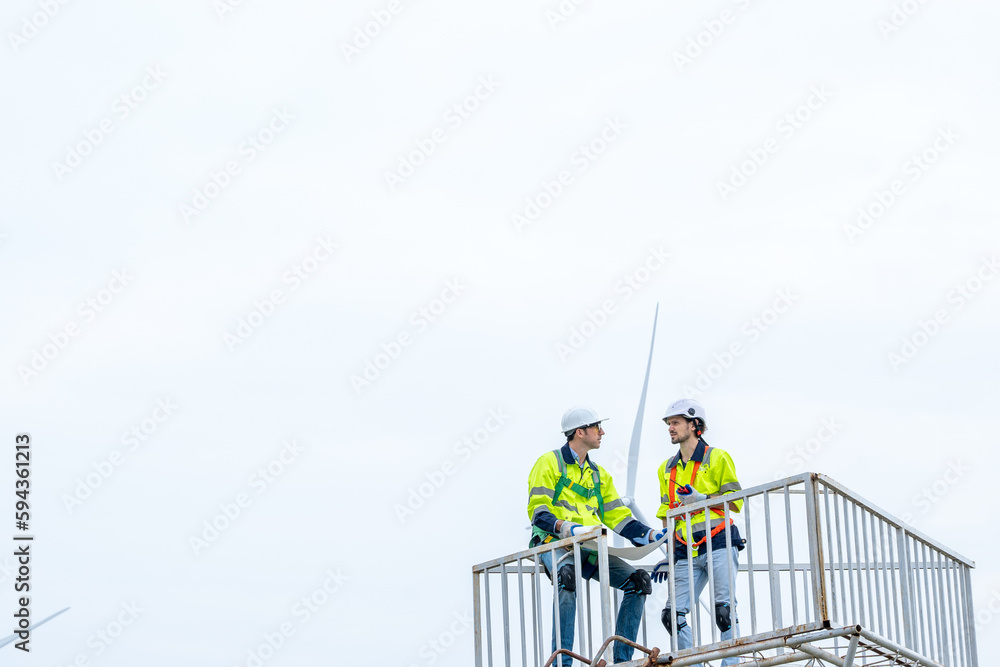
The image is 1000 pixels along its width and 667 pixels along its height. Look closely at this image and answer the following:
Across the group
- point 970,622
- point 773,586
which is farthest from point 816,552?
point 970,622

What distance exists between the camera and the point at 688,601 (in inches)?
535

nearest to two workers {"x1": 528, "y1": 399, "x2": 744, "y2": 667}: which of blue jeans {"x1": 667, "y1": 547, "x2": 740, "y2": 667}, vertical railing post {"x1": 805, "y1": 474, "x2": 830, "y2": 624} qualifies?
blue jeans {"x1": 667, "y1": 547, "x2": 740, "y2": 667}

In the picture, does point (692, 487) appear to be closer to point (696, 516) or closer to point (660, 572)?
point (696, 516)

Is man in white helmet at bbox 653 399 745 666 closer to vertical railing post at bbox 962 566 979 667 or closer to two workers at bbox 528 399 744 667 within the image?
two workers at bbox 528 399 744 667

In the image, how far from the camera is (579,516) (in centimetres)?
1464

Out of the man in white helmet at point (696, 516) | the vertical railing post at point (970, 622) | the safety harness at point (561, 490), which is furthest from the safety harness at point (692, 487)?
the vertical railing post at point (970, 622)

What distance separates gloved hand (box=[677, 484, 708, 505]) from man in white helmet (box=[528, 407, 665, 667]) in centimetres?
72

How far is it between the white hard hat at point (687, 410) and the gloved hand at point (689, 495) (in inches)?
25.8

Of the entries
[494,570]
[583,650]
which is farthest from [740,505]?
[494,570]

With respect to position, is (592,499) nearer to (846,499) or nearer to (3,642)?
(846,499)

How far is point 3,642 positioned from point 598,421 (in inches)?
777

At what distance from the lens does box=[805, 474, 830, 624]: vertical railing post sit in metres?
11.7

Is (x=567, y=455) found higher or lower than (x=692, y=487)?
higher

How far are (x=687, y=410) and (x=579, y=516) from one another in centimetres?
150
